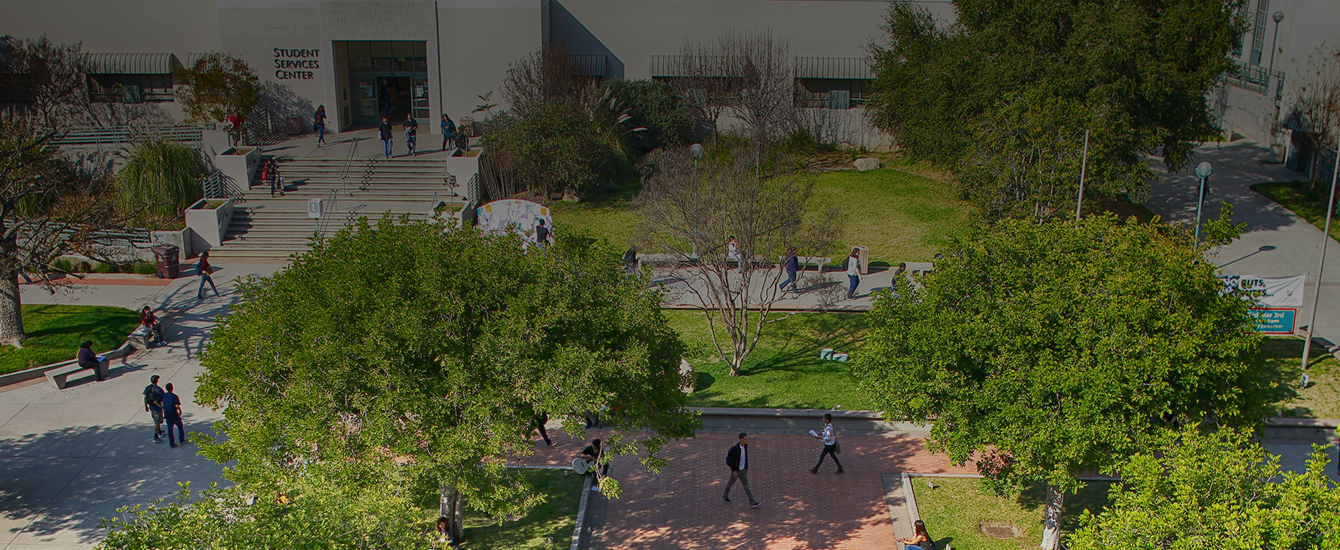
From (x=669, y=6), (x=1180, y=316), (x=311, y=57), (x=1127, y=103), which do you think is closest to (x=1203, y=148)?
(x=1127, y=103)

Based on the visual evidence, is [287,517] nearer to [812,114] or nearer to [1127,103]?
[1127,103]

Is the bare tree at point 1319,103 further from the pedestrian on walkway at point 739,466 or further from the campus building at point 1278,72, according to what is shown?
the pedestrian on walkway at point 739,466

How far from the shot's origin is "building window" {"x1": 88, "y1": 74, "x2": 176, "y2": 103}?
135 feet

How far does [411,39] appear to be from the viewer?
3953cm

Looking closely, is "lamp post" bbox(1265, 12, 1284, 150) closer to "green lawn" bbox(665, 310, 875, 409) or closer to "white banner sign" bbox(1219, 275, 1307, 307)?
"white banner sign" bbox(1219, 275, 1307, 307)

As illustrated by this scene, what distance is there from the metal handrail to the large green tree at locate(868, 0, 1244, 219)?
19.6 meters

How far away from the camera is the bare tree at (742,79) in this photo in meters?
39.3

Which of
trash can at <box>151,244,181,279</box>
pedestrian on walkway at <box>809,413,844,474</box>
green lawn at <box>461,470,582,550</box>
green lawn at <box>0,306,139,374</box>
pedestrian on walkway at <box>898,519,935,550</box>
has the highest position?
trash can at <box>151,244,181,279</box>

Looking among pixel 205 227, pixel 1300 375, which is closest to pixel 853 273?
pixel 1300 375

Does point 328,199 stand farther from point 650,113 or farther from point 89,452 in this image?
point 89,452

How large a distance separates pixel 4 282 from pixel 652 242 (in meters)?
14.8

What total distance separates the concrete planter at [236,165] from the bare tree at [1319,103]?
3603cm

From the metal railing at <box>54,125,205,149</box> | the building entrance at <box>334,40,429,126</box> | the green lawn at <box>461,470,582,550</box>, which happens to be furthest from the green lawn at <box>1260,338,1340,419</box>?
the metal railing at <box>54,125,205,149</box>

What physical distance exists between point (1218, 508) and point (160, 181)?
32043 mm
